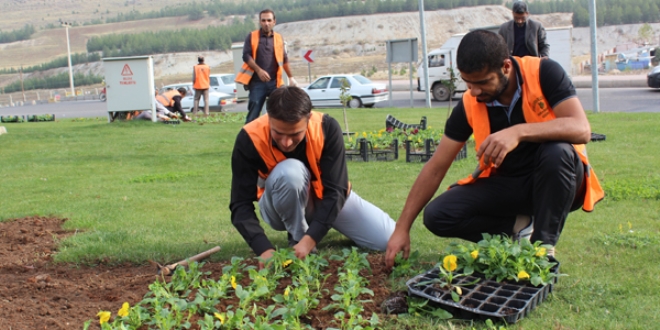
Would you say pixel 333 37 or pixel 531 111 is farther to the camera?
pixel 333 37

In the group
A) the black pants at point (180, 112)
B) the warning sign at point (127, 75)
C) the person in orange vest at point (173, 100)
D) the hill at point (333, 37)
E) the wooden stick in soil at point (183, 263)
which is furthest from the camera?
the hill at point (333, 37)

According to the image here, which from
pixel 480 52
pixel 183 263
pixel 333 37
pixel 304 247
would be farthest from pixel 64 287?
pixel 333 37

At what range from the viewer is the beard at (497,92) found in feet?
11.0

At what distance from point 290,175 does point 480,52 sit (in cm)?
134

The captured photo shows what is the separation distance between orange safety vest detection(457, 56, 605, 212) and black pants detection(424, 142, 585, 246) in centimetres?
7

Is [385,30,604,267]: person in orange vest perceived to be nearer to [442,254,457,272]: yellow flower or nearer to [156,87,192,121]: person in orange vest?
[442,254,457,272]: yellow flower

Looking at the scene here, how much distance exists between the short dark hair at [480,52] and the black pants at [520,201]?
0.56m

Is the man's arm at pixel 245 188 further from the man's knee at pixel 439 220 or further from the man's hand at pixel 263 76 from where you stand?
the man's hand at pixel 263 76

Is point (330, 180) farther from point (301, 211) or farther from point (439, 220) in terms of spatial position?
point (439, 220)

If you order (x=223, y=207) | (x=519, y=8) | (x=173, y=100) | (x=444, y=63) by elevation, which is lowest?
(x=223, y=207)

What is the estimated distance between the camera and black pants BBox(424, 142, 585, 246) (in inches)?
131

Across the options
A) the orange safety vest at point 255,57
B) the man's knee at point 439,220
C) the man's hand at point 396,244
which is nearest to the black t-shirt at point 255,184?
the man's hand at point 396,244

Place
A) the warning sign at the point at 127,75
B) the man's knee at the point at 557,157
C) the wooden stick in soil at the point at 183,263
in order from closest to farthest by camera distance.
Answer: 1. the man's knee at the point at 557,157
2. the wooden stick in soil at the point at 183,263
3. the warning sign at the point at 127,75

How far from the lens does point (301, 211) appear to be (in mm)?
3992
